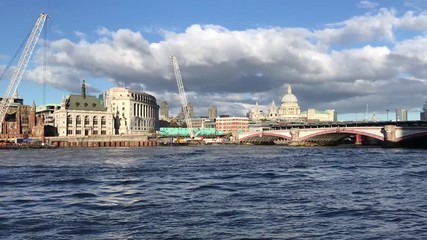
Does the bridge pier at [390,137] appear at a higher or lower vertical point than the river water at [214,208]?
higher

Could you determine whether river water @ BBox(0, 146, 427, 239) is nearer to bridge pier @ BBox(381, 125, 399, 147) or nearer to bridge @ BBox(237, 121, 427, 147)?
bridge @ BBox(237, 121, 427, 147)

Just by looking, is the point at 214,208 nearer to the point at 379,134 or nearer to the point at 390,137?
the point at 390,137

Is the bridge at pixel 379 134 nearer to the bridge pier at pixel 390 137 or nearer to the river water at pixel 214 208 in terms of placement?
the bridge pier at pixel 390 137

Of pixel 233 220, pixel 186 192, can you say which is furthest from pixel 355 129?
pixel 233 220

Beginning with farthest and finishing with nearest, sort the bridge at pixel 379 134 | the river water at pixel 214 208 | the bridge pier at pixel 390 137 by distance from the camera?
the bridge pier at pixel 390 137 < the bridge at pixel 379 134 < the river water at pixel 214 208

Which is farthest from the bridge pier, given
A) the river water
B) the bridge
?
the river water

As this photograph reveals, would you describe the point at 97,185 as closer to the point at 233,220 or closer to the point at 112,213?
the point at 112,213

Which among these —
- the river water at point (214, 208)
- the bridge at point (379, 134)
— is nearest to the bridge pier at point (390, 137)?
the bridge at point (379, 134)

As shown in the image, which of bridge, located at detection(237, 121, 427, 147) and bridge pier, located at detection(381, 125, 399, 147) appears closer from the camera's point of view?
bridge, located at detection(237, 121, 427, 147)

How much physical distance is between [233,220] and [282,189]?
41.1 feet

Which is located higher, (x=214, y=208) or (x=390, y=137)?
(x=390, y=137)

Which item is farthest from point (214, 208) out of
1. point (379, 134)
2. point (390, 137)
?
point (379, 134)

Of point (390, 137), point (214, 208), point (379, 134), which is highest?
point (379, 134)

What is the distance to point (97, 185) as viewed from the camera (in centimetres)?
3684
